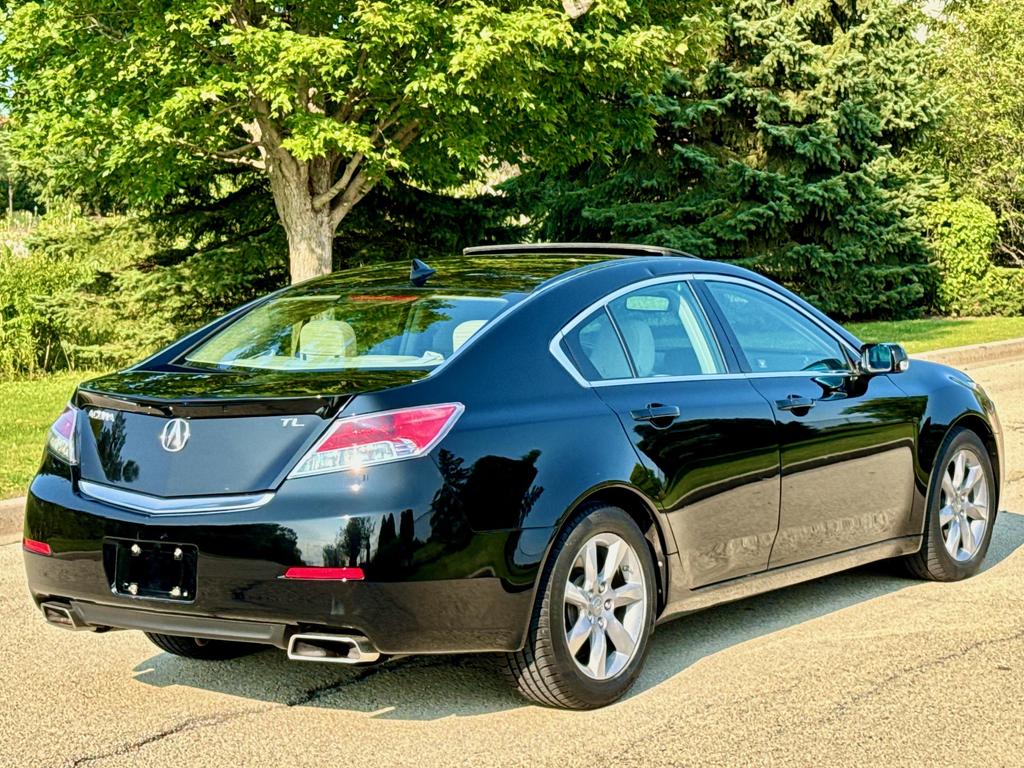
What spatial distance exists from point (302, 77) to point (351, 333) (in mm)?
11573

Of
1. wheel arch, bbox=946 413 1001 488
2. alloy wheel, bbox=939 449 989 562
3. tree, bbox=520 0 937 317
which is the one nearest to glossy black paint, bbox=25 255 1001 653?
alloy wheel, bbox=939 449 989 562

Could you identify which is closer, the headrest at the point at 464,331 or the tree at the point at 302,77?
the headrest at the point at 464,331

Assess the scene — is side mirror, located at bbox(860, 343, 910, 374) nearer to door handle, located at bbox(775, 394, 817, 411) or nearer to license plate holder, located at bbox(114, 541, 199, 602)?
door handle, located at bbox(775, 394, 817, 411)

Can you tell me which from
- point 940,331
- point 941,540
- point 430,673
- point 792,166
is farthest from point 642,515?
point 792,166

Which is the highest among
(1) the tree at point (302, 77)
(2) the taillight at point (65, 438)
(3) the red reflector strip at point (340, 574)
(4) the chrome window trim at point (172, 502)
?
(1) the tree at point (302, 77)

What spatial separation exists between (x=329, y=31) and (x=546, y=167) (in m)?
4.14

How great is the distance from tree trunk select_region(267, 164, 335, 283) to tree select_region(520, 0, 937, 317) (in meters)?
7.94

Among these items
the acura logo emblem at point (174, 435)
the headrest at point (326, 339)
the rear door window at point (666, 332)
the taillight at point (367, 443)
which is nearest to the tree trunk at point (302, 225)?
the rear door window at point (666, 332)

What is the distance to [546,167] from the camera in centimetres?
1994

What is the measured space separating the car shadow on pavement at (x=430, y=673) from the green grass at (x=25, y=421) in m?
3.92

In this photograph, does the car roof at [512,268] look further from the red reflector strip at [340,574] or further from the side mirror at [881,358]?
the red reflector strip at [340,574]

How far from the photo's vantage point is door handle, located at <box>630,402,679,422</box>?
16.8ft

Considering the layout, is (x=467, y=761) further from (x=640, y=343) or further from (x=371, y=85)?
(x=371, y=85)

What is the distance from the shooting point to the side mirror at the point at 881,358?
6.29 m
